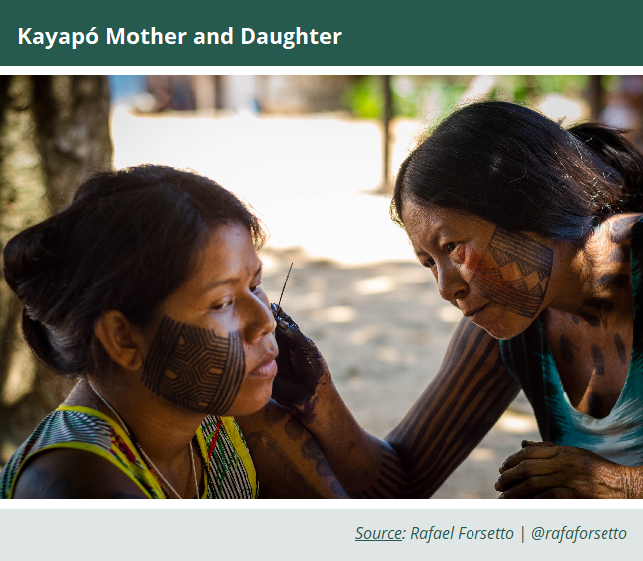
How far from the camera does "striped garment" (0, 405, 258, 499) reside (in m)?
1.32

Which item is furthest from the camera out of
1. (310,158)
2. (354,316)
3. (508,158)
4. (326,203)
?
(310,158)

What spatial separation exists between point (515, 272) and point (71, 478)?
3.82 ft

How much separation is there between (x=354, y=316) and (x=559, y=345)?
377cm

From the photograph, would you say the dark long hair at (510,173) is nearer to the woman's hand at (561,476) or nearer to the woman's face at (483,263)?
the woman's face at (483,263)

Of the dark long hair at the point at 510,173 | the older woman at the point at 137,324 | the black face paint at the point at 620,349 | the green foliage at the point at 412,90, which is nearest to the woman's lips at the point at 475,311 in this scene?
the dark long hair at the point at 510,173

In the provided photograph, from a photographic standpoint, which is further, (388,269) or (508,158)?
(388,269)

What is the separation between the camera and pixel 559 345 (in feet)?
6.68

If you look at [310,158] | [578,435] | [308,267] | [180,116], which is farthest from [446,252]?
[180,116]

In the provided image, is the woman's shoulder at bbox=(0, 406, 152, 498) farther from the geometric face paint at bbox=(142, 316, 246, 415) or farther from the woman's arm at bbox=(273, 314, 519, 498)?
the woman's arm at bbox=(273, 314, 519, 498)

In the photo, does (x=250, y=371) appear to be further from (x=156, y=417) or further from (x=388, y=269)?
(x=388, y=269)

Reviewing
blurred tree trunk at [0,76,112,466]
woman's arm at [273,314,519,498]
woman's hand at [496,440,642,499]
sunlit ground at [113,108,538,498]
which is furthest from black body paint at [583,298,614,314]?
blurred tree trunk at [0,76,112,466]

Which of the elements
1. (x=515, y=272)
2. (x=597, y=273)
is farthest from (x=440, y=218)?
(x=597, y=273)

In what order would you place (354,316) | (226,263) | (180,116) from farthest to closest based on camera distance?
(180,116)
(354,316)
(226,263)

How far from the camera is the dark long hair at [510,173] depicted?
5.55ft
